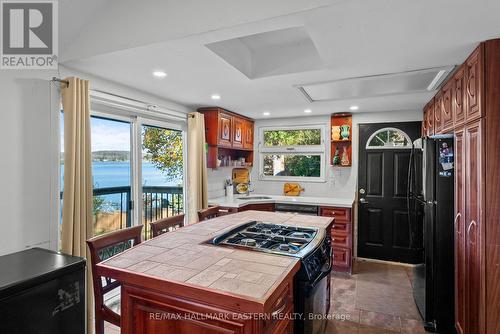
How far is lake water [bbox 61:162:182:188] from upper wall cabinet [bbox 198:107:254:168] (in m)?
0.82

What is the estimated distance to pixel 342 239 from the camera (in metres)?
3.54

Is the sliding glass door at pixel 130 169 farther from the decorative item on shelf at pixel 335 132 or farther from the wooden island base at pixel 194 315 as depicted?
the decorative item on shelf at pixel 335 132

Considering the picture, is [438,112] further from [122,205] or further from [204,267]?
[122,205]

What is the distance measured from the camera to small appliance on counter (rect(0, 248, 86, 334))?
2.84ft

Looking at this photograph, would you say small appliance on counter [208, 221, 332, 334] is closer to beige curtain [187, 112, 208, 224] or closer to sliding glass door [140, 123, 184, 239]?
beige curtain [187, 112, 208, 224]

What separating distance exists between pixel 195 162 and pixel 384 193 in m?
2.75

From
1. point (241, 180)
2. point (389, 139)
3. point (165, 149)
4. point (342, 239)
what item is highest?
point (389, 139)

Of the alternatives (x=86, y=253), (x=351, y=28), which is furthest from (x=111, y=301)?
(x=351, y=28)

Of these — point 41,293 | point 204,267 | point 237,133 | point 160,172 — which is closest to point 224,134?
point 237,133

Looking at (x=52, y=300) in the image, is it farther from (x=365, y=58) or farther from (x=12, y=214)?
(x=365, y=58)

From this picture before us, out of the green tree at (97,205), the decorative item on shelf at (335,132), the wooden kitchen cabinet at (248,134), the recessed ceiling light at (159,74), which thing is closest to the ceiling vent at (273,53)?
the recessed ceiling light at (159,74)

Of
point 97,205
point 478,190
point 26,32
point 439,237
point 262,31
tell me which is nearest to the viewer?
point 262,31

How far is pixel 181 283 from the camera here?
3.74ft

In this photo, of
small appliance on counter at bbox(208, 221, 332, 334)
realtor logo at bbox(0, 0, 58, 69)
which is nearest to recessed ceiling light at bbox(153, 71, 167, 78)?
realtor logo at bbox(0, 0, 58, 69)
